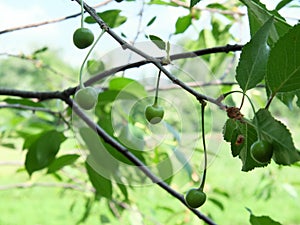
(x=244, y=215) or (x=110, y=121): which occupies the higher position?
(x=110, y=121)

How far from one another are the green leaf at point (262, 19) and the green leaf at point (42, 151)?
503mm

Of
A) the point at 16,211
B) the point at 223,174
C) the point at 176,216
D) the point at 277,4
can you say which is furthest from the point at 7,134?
the point at 223,174

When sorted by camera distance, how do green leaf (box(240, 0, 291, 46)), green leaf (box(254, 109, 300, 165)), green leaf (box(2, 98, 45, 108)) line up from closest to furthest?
green leaf (box(254, 109, 300, 165)), green leaf (box(240, 0, 291, 46)), green leaf (box(2, 98, 45, 108))

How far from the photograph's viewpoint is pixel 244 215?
14.9 feet

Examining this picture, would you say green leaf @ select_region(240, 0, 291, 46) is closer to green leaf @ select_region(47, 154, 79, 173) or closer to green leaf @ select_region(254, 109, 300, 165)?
green leaf @ select_region(254, 109, 300, 165)

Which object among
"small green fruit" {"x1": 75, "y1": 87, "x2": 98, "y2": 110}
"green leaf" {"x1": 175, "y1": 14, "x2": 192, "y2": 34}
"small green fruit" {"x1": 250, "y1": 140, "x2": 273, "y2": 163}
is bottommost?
"green leaf" {"x1": 175, "y1": 14, "x2": 192, "y2": 34}

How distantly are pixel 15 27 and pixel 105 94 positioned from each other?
19cm

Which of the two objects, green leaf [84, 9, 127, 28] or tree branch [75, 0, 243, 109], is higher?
tree branch [75, 0, 243, 109]

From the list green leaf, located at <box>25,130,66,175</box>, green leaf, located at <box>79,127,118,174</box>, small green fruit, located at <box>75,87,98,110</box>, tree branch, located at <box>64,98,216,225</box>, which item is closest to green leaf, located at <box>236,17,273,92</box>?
small green fruit, located at <box>75,87,98,110</box>

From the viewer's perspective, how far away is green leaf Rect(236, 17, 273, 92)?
354 millimetres

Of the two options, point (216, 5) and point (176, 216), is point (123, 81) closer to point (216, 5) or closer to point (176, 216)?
point (216, 5)

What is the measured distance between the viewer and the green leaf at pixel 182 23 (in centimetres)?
102

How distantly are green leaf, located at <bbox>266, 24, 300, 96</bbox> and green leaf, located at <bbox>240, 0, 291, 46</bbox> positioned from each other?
71 mm

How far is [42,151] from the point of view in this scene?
0.85m
